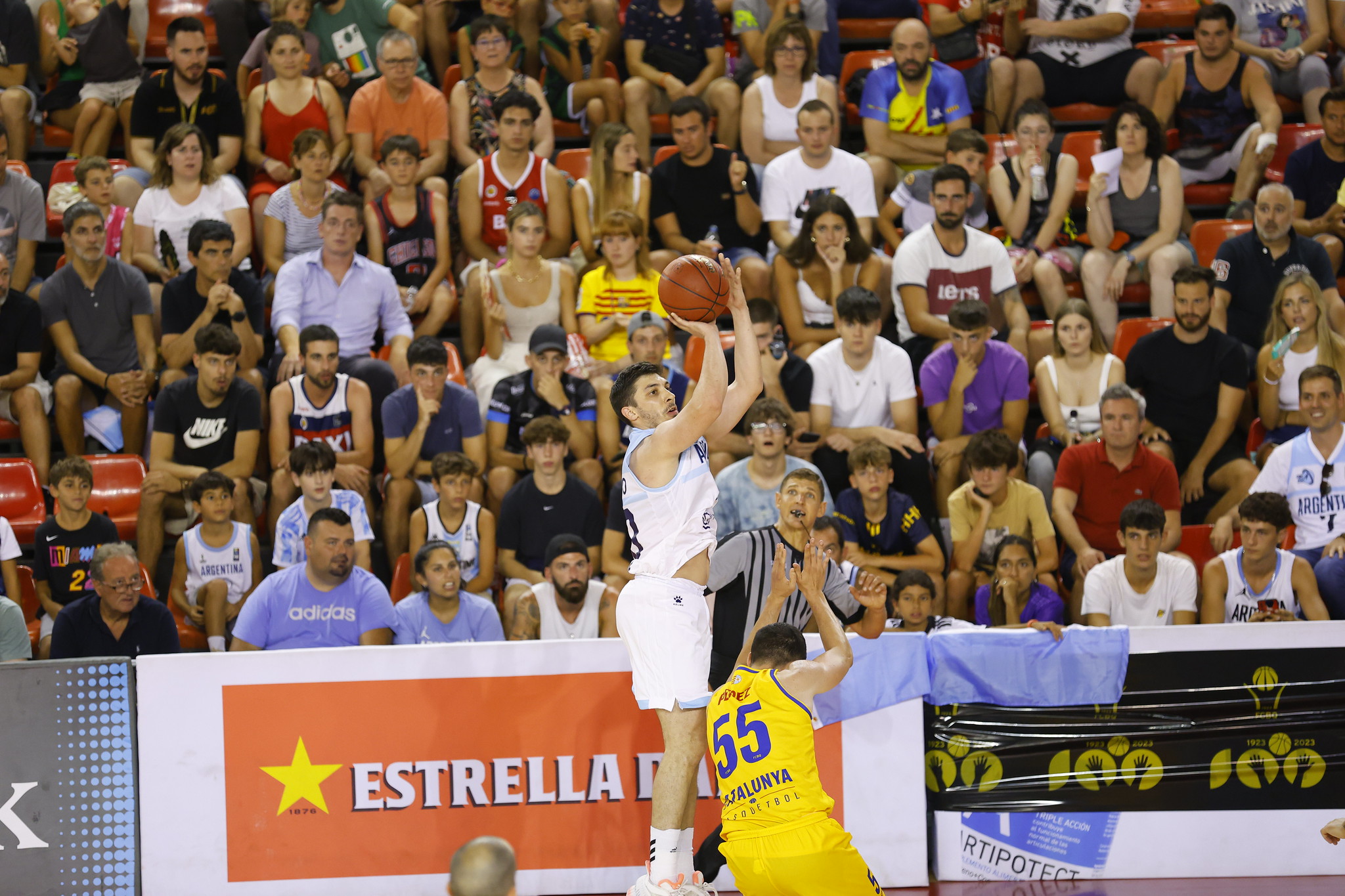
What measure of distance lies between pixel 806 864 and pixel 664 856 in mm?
701

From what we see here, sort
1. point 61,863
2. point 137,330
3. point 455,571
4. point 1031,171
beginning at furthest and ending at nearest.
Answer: point 1031,171 → point 137,330 → point 455,571 → point 61,863

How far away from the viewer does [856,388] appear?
9.77 m

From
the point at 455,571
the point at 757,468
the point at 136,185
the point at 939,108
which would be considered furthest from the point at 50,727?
the point at 939,108

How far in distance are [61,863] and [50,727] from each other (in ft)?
2.21

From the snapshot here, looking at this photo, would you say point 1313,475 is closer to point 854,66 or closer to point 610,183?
point 610,183

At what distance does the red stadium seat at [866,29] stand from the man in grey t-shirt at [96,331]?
722 cm

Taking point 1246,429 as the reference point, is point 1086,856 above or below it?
below

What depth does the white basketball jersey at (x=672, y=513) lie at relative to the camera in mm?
5953

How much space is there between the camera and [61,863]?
6664mm

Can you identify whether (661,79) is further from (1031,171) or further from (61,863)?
(61,863)

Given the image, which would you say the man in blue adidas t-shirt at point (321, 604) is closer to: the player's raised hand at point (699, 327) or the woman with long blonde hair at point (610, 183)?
the player's raised hand at point (699, 327)

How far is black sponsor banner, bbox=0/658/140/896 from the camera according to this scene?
6664 mm

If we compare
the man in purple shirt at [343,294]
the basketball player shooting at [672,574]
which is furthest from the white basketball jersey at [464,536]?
the basketball player shooting at [672,574]

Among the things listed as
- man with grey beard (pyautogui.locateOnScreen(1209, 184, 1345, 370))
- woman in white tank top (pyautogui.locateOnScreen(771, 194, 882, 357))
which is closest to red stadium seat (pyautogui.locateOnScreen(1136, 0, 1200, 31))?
man with grey beard (pyautogui.locateOnScreen(1209, 184, 1345, 370))
